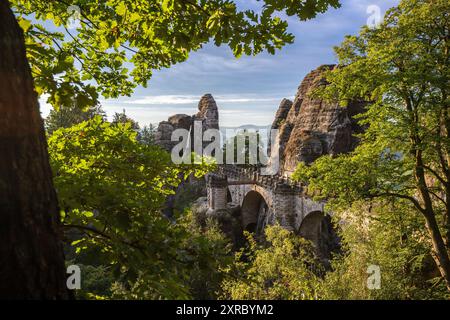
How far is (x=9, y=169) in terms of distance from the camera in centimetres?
195

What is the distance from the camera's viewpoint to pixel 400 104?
35.4 ft

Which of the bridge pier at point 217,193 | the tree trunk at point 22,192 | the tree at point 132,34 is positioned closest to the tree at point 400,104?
the tree at point 132,34

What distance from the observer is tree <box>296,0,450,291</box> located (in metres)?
9.80

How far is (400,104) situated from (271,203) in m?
21.1

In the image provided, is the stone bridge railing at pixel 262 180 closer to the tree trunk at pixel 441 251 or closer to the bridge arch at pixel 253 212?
the bridge arch at pixel 253 212

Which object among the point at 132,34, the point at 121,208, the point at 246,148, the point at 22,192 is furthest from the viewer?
the point at 246,148

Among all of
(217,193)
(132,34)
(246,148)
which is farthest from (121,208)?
(246,148)

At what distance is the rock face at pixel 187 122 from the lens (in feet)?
184

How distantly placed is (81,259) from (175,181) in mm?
28632

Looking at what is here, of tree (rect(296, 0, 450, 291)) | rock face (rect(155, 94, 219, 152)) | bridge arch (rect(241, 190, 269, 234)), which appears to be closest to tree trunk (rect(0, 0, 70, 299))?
tree (rect(296, 0, 450, 291))

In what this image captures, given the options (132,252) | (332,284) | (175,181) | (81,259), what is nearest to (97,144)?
(175,181)

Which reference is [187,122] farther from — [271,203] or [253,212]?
[271,203]

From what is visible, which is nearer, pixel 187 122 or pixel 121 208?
pixel 121 208
